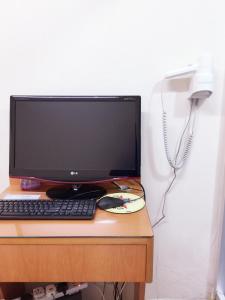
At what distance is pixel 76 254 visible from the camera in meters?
0.93

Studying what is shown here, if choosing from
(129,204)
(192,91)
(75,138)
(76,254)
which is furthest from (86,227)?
(192,91)

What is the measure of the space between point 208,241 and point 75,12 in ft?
4.60

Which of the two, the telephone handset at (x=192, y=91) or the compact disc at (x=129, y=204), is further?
the telephone handset at (x=192, y=91)

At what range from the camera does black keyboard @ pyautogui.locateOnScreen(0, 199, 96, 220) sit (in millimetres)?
1019

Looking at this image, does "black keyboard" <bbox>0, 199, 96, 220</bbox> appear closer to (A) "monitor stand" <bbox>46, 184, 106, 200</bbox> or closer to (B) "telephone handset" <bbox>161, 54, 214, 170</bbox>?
(A) "monitor stand" <bbox>46, 184, 106, 200</bbox>

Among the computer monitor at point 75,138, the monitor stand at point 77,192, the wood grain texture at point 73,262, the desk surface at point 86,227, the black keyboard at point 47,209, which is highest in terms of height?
the computer monitor at point 75,138

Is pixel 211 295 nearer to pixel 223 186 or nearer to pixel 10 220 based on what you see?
pixel 223 186

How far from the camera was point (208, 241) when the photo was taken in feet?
4.98

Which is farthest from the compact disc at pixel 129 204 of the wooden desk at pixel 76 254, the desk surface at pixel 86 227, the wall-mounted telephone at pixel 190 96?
the wall-mounted telephone at pixel 190 96

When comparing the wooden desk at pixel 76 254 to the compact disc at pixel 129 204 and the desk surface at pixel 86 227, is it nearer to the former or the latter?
the desk surface at pixel 86 227

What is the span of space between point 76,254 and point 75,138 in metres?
0.53

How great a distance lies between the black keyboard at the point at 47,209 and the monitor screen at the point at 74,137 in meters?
0.17

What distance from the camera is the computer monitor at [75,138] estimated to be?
4.09 ft

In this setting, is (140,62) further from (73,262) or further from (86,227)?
(73,262)
